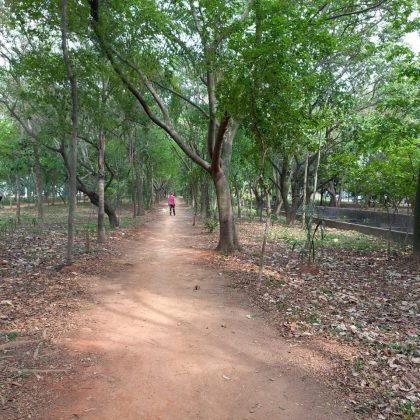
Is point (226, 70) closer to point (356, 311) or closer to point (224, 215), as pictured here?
point (224, 215)

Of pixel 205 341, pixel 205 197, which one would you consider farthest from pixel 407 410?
pixel 205 197

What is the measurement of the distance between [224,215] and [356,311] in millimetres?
6291

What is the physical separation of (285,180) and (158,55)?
16.3 m

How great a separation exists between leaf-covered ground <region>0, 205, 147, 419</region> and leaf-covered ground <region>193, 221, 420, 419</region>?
3385 millimetres

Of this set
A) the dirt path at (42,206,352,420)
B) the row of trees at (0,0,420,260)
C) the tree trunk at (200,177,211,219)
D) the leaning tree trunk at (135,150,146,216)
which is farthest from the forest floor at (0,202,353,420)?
the tree trunk at (200,177,211,219)

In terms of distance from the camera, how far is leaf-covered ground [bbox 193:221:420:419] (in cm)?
468

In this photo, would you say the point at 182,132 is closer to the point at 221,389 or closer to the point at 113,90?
the point at 113,90

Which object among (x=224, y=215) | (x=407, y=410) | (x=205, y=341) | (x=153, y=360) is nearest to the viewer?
(x=407, y=410)

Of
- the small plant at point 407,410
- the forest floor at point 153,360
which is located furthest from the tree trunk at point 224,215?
the small plant at point 407,410

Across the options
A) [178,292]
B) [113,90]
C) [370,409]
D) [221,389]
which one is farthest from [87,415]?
[113,90]

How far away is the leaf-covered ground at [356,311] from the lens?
4.68m

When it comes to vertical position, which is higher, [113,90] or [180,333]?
[113,90]

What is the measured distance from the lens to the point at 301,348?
578 centimetres

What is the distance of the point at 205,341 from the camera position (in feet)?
19.3
